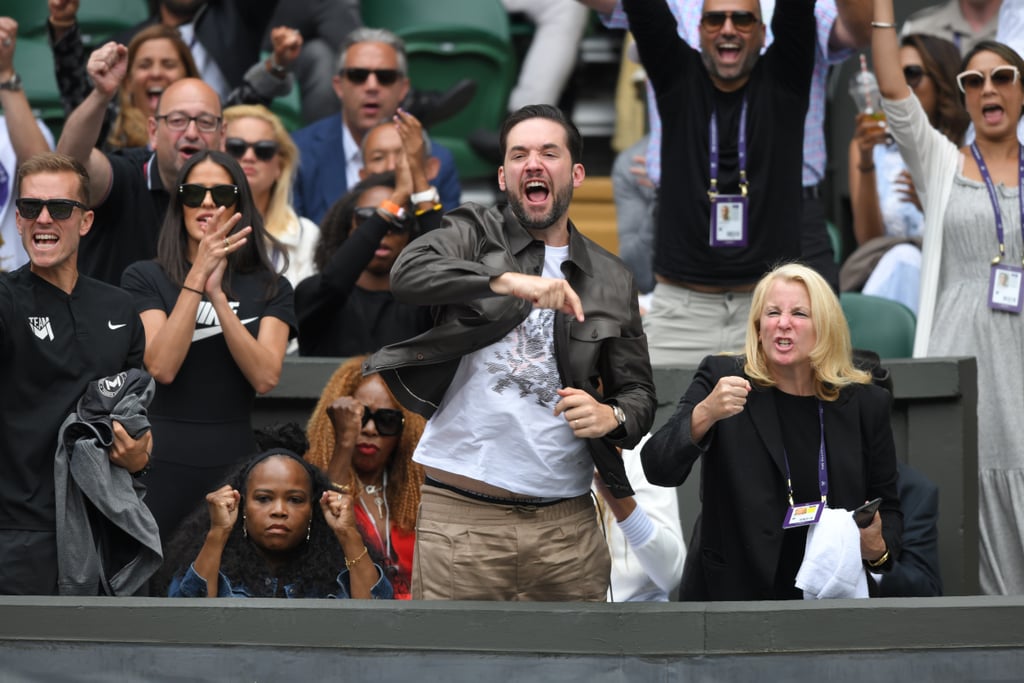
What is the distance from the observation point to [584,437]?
4160 mm

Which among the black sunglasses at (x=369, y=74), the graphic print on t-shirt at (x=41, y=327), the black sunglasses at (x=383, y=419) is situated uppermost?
the black sunglasses at (x=369, y=74)

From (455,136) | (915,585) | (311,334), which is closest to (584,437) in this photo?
(915,585)

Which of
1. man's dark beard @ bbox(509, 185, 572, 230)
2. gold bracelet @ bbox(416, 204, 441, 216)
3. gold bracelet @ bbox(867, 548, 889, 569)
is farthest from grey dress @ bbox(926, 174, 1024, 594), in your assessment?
man's dark beard @ bbox(509, 185, 572, 230)

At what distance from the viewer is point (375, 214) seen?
6.12 metres

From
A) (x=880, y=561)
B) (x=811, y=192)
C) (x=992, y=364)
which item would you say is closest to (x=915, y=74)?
(x=811, y=192)

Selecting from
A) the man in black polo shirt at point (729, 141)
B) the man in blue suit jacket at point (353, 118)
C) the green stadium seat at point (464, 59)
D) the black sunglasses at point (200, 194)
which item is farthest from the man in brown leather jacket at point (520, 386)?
the green stadium seat at point (464, 59)

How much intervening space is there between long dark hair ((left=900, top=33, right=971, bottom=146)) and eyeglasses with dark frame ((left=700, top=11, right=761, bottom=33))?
1.65 m

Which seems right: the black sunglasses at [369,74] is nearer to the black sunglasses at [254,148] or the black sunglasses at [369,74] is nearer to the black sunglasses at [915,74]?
the black sunglasses at [254,148]

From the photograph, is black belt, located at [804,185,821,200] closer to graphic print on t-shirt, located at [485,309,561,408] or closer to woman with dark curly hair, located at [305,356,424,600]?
woman with dark curly hair, located at [305,356,424,600]

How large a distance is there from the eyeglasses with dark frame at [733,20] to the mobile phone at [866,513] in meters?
2.02

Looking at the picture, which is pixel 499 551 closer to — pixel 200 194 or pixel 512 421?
pixel 512 421

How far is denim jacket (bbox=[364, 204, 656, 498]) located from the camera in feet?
13.6

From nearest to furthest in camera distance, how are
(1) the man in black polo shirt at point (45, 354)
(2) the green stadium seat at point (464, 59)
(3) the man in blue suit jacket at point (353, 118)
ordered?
(1) the man in black polo shirt at point (45, 354) → (3) the man in blue suit jacket at point (353, 118) → (2) the green stadium seat at point (464, 59)

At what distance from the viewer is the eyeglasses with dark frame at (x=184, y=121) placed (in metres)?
6.00
